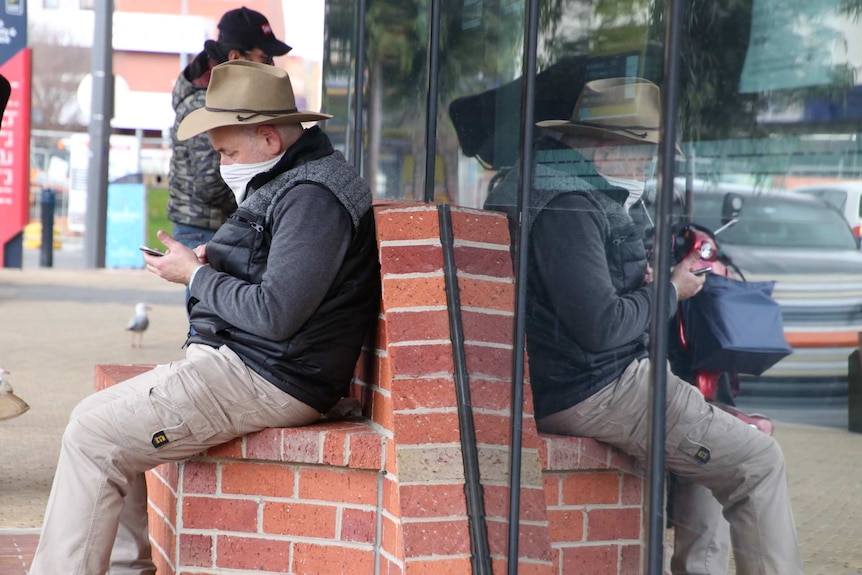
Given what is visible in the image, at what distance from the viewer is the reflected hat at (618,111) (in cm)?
208

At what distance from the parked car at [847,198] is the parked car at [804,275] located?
0.03ft

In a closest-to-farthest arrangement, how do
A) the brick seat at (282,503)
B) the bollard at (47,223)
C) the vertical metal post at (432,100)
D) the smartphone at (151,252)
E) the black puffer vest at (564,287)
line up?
1. the black puffer vest at (564,287)
2. the brick seat at (282,503)
3. the smartphone at (151,252)
4. the vertical metal post at (432,100)
5. the bollard at (47,223)

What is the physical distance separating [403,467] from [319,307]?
0.46 meters

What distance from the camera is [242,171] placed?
10.5 ft

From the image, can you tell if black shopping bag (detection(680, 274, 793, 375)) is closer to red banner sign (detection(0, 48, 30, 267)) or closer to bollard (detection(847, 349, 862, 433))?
bollard (detection(847, 349, 862, 433))

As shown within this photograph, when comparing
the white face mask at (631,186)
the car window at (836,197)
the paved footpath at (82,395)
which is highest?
the white face mask at (631,186)

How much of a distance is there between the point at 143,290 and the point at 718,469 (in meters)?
14.3

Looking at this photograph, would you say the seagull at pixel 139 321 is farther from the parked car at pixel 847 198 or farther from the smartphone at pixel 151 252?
the parked car at pixel 847 198

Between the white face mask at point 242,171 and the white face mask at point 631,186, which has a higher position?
the white face mask at point 242,171

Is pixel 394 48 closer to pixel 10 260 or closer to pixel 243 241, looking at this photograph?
pixel 243 241

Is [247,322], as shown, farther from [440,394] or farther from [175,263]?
[440,394]

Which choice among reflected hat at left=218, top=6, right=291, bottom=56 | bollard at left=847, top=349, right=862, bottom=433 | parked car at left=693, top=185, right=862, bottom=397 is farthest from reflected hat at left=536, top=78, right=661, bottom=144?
reflected hat at left=218, top=6, right=291, bottom=56

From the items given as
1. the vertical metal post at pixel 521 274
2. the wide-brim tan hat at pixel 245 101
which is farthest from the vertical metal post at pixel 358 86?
the vertical metal post at pixel 521 274

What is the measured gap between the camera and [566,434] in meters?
2.64
